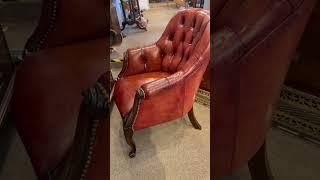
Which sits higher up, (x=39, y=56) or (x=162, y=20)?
(x=162, y=20)

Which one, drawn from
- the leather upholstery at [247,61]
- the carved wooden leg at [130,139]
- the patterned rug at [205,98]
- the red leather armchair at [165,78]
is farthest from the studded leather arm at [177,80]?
the leather upholstery at [247,61]

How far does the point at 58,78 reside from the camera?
125cm

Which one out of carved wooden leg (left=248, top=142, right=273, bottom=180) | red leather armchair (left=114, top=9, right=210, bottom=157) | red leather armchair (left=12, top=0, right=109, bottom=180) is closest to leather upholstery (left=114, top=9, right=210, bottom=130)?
red leather armchair (left=114, top=9, right=210, bottom=157)

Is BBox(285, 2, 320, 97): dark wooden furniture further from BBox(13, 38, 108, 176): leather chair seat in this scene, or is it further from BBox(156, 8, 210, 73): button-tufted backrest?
BBox(13, 38, 108, 176): leather chair seat

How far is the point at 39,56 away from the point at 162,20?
0.73 meters

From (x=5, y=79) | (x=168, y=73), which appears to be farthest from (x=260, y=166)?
(x=5, y=79)

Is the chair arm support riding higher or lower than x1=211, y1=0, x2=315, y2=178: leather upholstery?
lower

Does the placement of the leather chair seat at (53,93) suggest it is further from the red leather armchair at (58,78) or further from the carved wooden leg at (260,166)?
the carved wooden leg at (260,166)

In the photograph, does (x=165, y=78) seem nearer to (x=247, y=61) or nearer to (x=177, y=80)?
(x=177, y=80)

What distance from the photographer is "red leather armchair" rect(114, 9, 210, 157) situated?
1.06m

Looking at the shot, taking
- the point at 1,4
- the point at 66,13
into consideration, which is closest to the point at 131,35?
the point at 66,13

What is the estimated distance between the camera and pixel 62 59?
139 cm

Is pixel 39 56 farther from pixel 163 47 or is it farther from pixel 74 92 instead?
pixel 163 47

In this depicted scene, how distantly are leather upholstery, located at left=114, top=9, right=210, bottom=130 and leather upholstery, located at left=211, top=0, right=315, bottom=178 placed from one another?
16.5 inches
